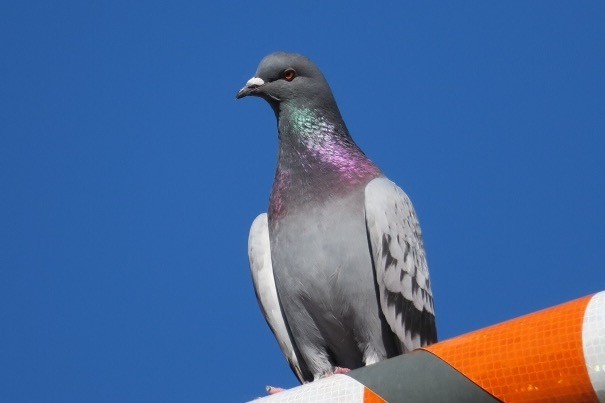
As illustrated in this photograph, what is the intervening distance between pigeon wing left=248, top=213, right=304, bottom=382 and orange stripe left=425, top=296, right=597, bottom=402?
343 cm

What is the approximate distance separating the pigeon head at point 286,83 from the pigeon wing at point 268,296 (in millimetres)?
894

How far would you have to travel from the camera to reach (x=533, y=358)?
8.46 feet

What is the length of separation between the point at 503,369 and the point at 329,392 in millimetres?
593

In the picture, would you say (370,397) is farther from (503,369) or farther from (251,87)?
(251,87)

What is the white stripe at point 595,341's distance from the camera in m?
2.45

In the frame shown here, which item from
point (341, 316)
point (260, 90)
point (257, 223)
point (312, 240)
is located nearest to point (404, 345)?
point (341, 316)

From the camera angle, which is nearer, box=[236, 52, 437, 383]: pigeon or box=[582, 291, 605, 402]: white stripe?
box=[582, 291, 605, 402]: white stripe

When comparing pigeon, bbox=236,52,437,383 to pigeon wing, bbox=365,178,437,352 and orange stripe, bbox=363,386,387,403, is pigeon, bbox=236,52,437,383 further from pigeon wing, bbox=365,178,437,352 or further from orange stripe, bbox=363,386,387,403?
orange stripe, bbox=363,386,387,403

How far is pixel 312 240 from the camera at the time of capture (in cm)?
582

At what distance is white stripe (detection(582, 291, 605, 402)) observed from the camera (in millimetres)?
2453

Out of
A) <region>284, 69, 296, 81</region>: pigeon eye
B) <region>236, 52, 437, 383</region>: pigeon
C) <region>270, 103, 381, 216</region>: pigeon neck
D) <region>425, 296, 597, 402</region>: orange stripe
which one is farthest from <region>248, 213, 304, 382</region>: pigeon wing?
<region>425, 296, 597, 402</region>: orange stripe

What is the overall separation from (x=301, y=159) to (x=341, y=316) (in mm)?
1017

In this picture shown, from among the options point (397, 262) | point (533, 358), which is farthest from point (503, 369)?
point (397, 262)

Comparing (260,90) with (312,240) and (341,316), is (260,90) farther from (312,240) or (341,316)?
(341,316)
